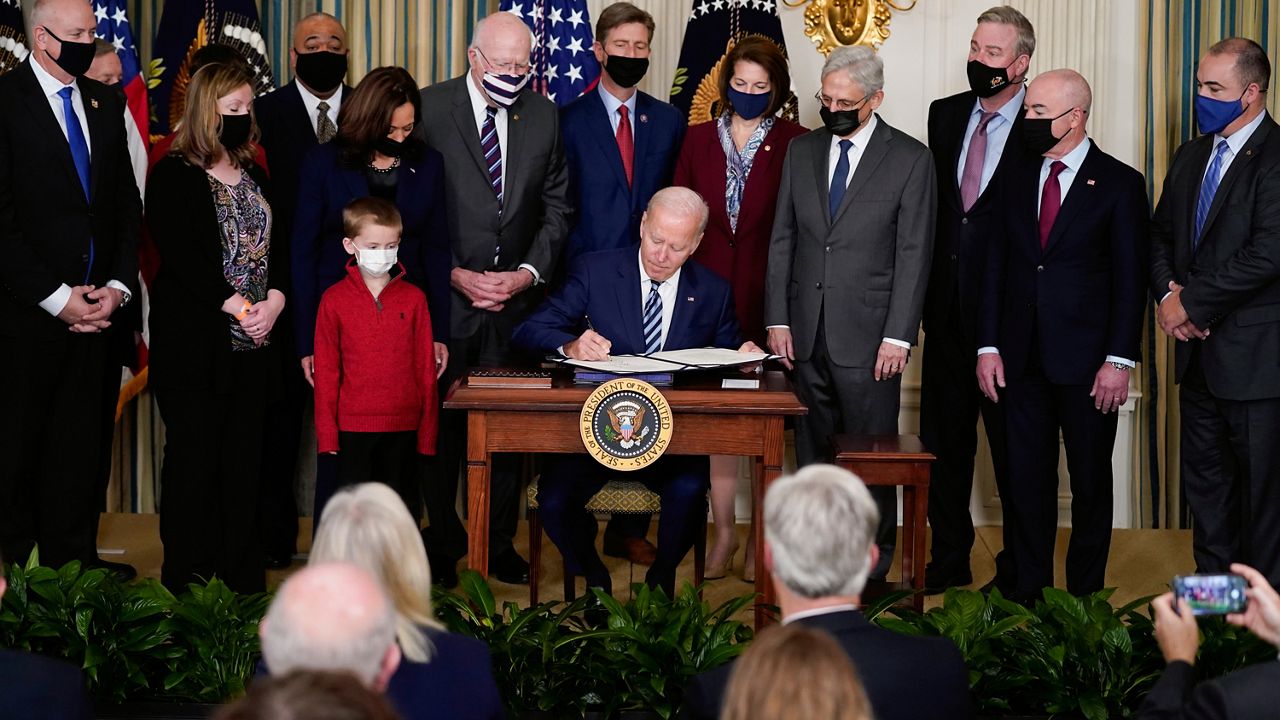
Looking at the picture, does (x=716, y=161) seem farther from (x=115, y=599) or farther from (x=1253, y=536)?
(x=115, y=599)

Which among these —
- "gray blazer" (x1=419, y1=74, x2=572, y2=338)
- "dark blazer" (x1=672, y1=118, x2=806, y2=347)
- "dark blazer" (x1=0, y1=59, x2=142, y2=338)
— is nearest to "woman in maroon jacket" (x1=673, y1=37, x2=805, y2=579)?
"dark blazer" (x1=672, y1=118, x2=806, y2=347)

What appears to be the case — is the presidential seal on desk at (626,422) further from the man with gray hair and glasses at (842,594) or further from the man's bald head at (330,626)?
the man's bald head at (330,626)

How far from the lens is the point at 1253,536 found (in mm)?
5059

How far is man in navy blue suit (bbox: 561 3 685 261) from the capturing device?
549cm

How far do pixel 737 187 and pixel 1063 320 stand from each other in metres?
1.26

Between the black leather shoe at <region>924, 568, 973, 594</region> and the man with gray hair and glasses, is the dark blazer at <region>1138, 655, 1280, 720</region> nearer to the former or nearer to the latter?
the man with gray hair and glasses

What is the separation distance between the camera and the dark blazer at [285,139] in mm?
5473

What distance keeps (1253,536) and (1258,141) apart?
1.33m

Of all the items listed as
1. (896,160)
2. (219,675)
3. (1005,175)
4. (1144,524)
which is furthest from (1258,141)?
(219,675)

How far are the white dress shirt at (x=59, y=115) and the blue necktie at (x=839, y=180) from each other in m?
2.41

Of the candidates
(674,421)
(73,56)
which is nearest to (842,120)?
(674,421)

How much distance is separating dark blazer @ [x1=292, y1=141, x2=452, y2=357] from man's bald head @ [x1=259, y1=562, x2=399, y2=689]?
2.99m

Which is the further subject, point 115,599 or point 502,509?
point 502,509

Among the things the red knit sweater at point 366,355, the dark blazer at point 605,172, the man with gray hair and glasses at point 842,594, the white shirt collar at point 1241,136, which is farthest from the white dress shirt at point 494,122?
the man with gray hair and glasses at point 842,594
